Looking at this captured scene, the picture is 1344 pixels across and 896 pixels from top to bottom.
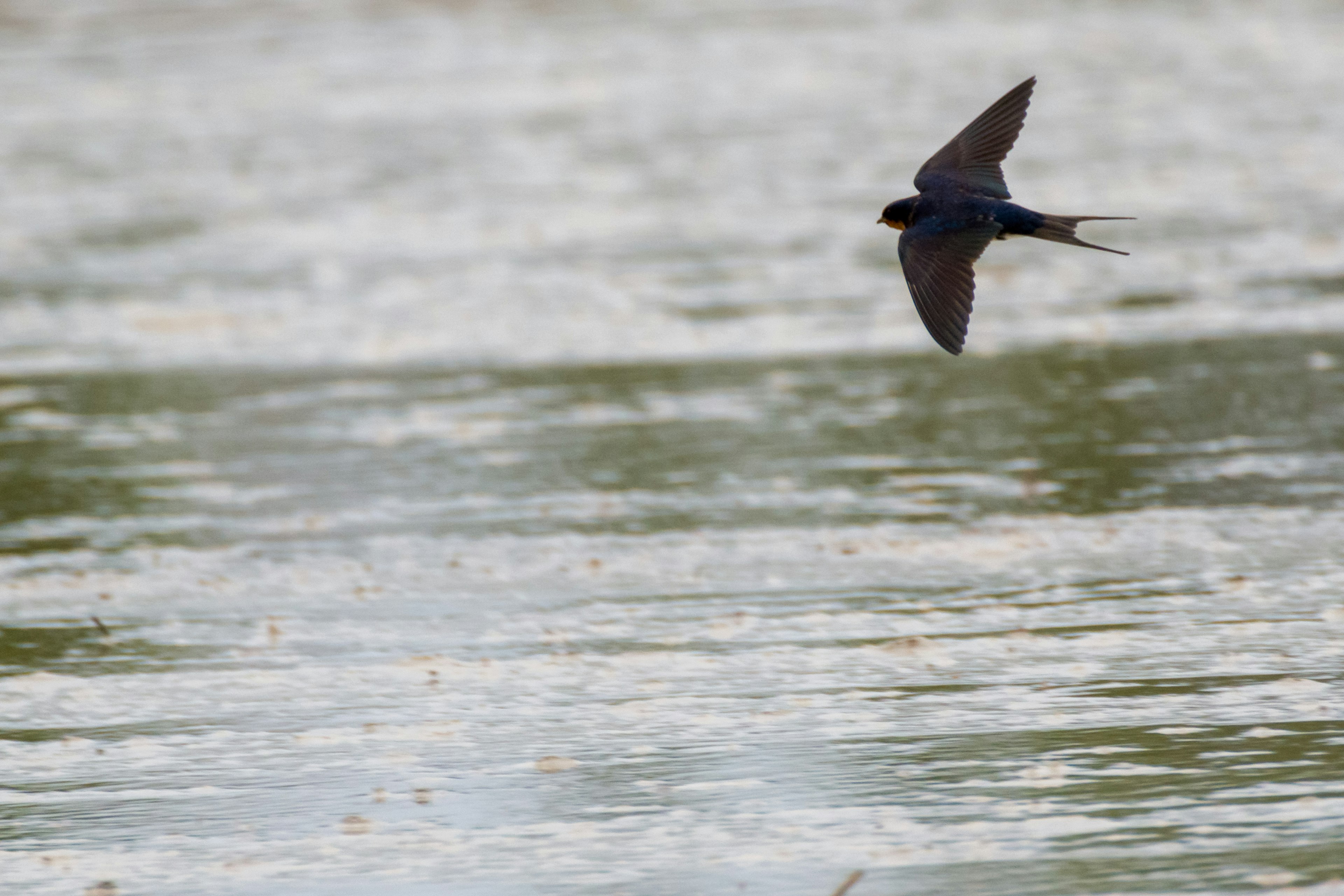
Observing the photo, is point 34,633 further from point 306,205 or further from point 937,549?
point 306,205

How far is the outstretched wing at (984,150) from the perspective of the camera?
5559 millimetres

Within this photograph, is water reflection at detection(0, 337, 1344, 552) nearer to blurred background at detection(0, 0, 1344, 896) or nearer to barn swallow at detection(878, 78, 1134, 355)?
blurred background at detection(0, 0, 1344, 896)

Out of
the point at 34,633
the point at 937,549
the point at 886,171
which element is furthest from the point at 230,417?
the point at 886,171

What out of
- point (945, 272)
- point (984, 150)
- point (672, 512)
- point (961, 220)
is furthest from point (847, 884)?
point (672, 512)

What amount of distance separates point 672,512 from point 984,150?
4.91ft

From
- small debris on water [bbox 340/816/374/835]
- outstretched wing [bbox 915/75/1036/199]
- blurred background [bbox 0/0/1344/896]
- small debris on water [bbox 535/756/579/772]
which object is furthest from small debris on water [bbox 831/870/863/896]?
outstretched wing [bbox 915/75/1036/199]

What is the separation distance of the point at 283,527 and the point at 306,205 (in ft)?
21.1

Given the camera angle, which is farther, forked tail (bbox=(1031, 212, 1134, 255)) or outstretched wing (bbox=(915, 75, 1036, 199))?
outstretched wing (bbox=(915, 75, 1036, 199))

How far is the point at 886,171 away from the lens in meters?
12.2

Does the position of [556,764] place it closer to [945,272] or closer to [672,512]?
[945,272]

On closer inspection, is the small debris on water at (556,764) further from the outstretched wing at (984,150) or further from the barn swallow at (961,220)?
the outstretched wing at (984,150)

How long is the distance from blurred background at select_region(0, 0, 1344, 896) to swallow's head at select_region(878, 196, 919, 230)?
0.93 m

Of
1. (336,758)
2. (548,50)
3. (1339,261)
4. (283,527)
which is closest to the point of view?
(336,758)

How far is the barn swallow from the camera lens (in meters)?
5.11
